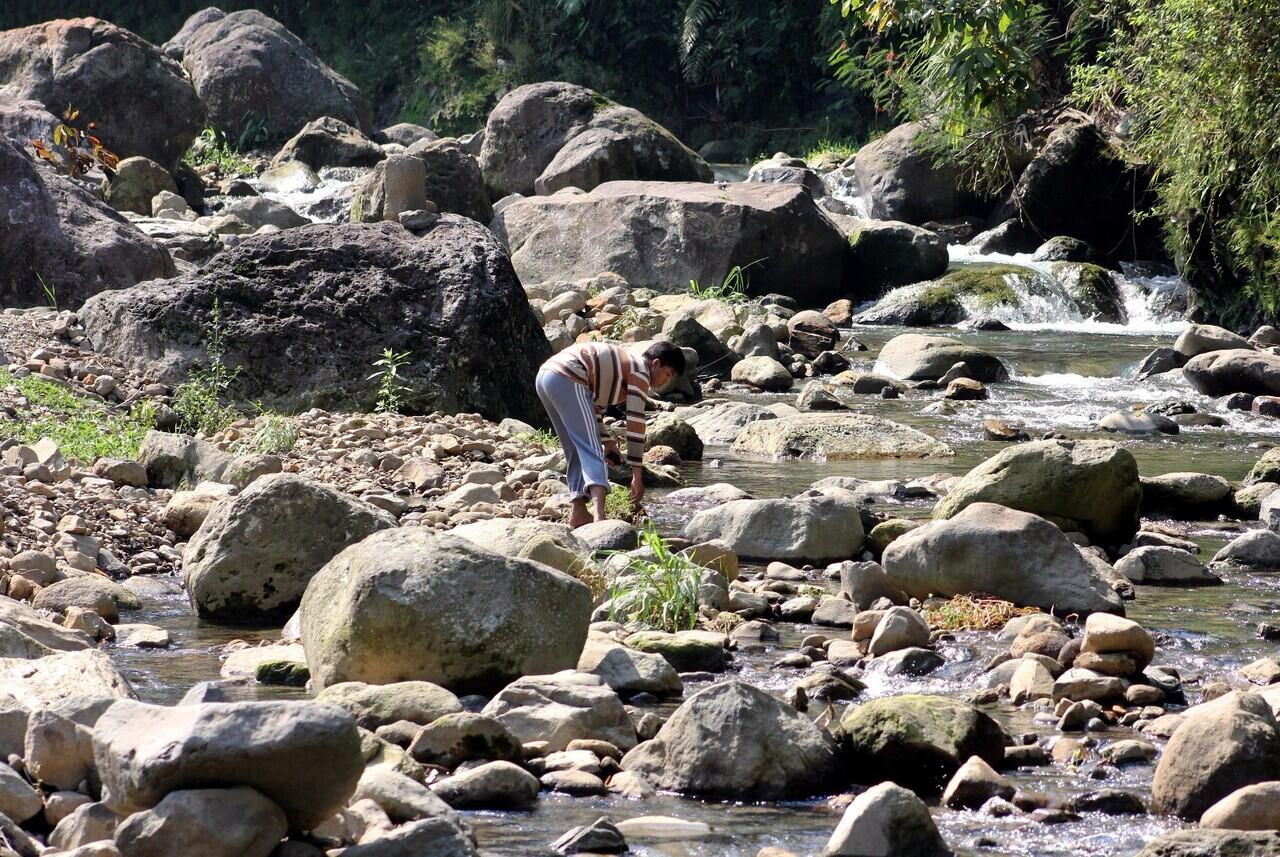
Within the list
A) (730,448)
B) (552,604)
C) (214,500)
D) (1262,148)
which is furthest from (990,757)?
(1262,148)

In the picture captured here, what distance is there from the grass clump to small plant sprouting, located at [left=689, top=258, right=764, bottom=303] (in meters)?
10.8

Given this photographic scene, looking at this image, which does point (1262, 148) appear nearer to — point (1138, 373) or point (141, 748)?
point (1138, 373)

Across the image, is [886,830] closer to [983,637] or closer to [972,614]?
[983,637]

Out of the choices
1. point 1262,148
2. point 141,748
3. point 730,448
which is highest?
point 1262,148

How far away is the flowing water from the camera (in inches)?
158

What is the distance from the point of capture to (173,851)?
3.29 meters

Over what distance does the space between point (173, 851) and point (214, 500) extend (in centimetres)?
469

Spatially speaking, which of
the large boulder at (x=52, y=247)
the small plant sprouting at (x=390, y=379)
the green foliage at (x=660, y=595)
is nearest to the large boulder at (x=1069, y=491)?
the green foliage at (x=660, y=595)

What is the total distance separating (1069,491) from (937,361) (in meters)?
6.52

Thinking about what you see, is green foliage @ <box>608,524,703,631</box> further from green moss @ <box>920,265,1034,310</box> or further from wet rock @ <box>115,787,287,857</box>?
green moss @ <box>920,265,1034,310</box>

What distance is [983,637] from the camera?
20.3 feet

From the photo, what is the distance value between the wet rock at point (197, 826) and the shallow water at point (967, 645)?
0.69m

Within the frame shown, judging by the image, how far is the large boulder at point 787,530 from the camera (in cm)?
767

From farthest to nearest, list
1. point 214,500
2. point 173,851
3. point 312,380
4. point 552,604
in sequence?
point 312,380
point 214,500
point 552,604
point 173,851
